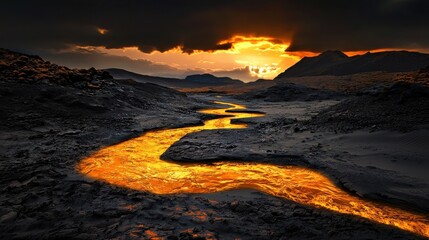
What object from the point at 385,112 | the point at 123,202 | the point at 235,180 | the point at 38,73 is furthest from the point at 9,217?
the point at 38,73

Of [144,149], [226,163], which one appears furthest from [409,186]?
[144,149]

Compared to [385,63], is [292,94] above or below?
below

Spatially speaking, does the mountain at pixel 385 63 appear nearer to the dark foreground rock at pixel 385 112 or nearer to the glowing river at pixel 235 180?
the dark foreground rock at pixel 385 112

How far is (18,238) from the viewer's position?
153 inches

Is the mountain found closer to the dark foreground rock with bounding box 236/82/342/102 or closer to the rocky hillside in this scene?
the dark foreground rock with bounding box 236/82/342/102

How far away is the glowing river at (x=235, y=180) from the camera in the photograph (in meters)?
4.80

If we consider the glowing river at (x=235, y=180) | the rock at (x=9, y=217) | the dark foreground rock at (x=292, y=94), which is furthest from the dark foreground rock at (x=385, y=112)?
the dark foreground rock at (x=292, y=94)

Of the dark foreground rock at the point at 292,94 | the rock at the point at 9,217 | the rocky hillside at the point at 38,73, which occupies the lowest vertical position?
Result: the rock at the point at 9,217

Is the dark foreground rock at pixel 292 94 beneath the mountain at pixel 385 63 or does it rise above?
beneath

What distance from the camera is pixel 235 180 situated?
6.33 m

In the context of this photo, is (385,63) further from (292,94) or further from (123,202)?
(123,202)

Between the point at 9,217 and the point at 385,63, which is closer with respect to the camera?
the point at 9,217

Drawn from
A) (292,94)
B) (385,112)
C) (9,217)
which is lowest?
(9,217)

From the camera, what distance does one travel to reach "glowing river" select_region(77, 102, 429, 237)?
480 centimetres
